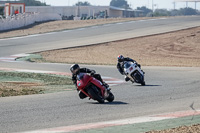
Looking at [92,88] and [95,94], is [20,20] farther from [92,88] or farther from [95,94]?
[95,94]

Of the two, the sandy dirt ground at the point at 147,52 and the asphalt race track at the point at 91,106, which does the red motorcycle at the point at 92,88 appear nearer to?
the asphalt race track at the point at 91,106

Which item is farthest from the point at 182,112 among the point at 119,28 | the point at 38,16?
the point at 38,16

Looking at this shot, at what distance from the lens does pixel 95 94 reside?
10.8 metres

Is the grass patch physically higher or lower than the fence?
lower

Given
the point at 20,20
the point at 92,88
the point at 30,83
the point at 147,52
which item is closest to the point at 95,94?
the point at 92,88

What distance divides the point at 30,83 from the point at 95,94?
19.0 feet

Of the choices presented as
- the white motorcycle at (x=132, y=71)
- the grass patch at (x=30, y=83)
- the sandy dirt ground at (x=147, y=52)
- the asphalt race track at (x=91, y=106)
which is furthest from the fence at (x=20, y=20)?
the white motorcycle at (x=132, y=71)

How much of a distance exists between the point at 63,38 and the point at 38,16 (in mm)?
20314

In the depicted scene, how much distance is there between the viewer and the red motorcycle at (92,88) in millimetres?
10828

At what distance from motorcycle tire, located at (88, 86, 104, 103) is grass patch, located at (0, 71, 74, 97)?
2862 millimetres

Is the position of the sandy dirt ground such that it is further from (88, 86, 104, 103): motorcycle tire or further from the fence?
the fence

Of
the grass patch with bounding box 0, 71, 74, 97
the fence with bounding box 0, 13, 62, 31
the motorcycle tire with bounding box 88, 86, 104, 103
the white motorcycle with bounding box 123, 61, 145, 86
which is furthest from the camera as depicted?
the fence with bounding box 0, 13, 62, 31

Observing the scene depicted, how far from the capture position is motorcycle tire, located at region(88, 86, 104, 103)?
1080 centimetres

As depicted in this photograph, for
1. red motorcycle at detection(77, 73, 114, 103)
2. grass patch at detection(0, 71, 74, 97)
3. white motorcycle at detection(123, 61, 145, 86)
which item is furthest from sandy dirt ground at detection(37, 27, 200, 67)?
red motorcycle at detection(77, 73, 114, 103)
